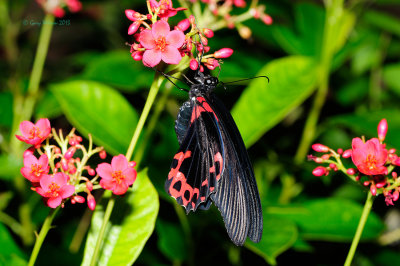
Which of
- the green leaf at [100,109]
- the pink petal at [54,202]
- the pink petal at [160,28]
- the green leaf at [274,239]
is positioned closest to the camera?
the pink petal at [54,202]

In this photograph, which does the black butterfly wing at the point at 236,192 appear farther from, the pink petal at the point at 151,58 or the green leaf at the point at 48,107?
the green leaf at the point at 48,107

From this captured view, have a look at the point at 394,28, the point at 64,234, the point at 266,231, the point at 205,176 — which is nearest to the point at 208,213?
the point at 266,231

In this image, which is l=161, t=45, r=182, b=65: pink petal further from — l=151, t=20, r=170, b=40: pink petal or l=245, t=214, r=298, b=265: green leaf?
l=245, t=214, r=298, b=265: green leaf

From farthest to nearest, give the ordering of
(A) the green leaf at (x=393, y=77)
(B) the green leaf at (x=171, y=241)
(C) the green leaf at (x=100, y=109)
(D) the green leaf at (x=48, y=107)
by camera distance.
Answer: (A) the green leaf at (x=393, y=77), (D) the green leaf at (x=48, y=107), (B) the green leaf at (x=171, y=241), (C) the green leaf at (x=100, y=109)

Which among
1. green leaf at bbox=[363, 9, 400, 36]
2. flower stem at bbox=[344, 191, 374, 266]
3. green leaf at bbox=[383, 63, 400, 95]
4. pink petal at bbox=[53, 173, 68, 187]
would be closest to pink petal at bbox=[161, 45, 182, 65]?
pink petal at bbox=[53, 173, 68, 187]

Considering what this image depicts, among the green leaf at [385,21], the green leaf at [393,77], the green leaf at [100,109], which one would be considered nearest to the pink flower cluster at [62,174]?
the green leaf at [100,109]

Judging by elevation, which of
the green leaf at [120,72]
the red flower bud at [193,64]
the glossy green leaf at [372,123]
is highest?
the red flower bud at [193,64]

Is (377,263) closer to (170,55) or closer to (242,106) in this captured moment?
(242,106)
